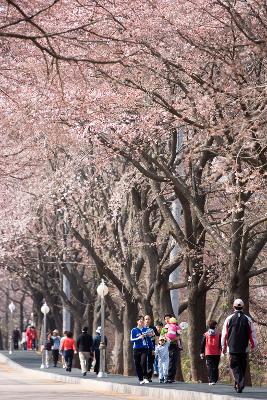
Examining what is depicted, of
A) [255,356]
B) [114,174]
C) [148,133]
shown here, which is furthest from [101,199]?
[148,133]

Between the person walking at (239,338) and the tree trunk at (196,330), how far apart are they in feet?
33.6

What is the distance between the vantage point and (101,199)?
40.9 metres

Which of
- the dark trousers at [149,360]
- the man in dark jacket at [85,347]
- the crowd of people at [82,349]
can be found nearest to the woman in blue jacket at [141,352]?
the dark trousers at [149,360]

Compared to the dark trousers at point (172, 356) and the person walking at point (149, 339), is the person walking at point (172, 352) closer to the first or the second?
the dark trousers at point (172, 356)

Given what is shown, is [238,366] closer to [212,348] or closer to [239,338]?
[239,338]

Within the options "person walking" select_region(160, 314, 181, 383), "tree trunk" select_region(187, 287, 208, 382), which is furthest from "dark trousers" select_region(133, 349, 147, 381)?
"tree trunk" select_region(187, 287, 208, 382)

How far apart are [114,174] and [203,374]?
9.54 meters

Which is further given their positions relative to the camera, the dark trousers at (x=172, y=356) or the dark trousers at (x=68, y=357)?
the dark trousers at (x=68, y=357)

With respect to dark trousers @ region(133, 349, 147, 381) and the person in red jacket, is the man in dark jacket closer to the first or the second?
dark trousers @ region(133, 349, 147, 381)

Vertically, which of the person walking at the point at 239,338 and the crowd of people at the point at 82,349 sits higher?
the crowd of people at the point at 82,349

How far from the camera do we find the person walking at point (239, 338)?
70.9ft

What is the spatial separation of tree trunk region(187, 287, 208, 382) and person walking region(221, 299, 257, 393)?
33.6 ft

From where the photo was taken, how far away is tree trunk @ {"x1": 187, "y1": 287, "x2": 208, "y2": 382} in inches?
1262

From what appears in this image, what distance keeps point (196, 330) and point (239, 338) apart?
1056 centimetres
